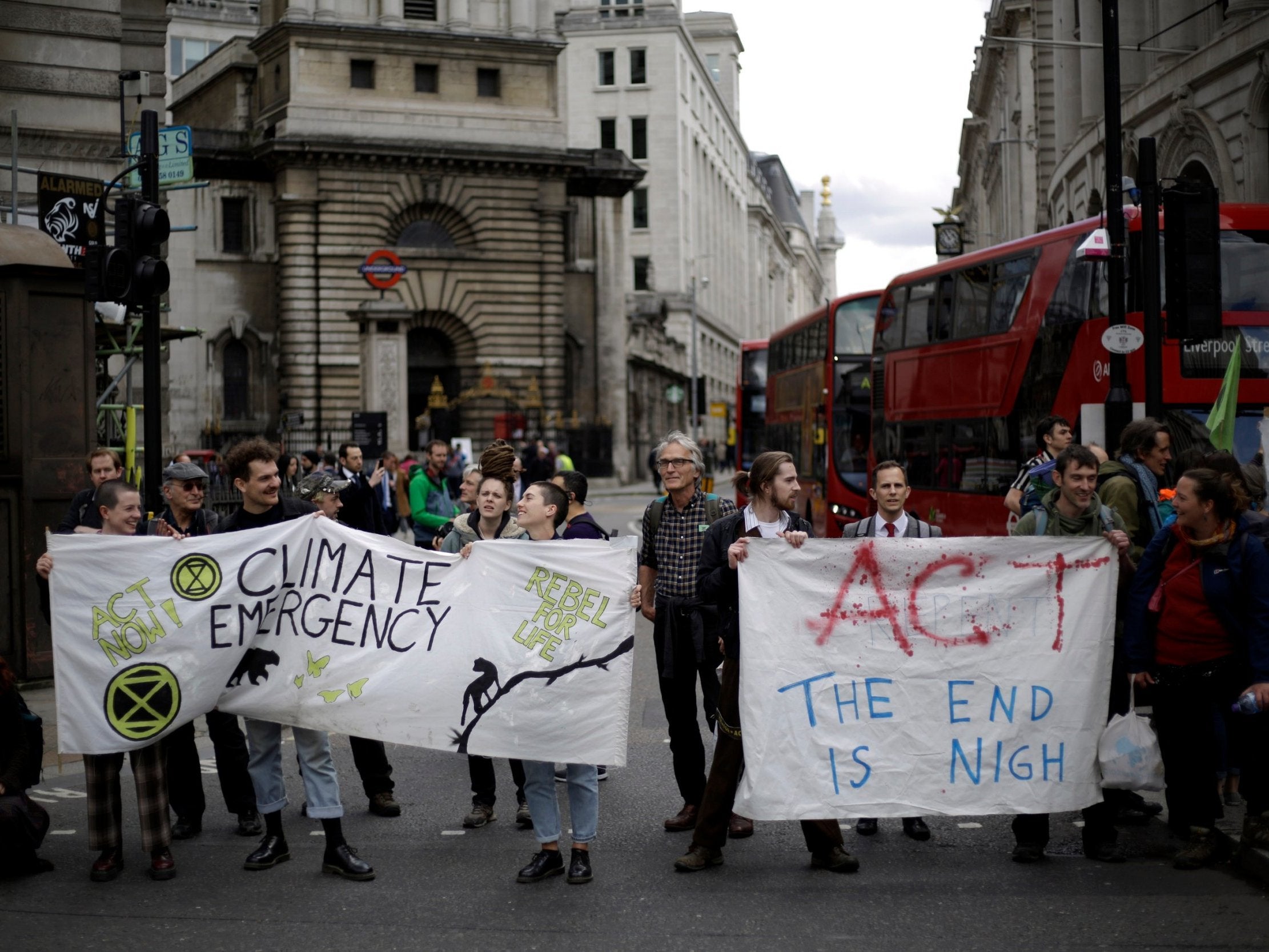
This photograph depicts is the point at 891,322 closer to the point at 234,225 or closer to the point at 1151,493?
the point at 1151,493

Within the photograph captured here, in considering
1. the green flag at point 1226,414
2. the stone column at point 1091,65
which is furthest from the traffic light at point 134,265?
the stone column at point 1091,65

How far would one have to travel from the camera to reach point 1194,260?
1146cm

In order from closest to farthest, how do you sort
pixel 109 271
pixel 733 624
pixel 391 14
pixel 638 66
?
pixel 733 624 → pixel 109 271 → pixel 391 14 → pixel 638 66

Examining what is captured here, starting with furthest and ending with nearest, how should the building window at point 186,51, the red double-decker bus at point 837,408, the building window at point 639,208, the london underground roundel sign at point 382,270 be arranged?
the building window at point 639,208 < the building window at point 186,51 < the london underground roundel sign at point 382,270 < the red double-decker bus at point 837,408

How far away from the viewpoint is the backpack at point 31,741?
6926mm

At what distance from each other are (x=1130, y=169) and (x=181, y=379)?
33.0 meters

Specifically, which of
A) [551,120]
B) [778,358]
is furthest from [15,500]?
[551,120]

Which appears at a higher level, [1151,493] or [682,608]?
[1151,493]

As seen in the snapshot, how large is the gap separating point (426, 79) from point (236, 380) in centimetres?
1216

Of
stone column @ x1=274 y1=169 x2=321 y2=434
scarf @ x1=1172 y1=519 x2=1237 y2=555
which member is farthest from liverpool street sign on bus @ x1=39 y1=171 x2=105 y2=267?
stone column @ x1=274 y1=169 x2=321 y2=434

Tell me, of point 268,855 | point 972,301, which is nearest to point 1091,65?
point 972,301

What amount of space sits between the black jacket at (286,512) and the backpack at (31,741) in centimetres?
116

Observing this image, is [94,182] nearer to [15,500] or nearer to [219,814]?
[15,500]

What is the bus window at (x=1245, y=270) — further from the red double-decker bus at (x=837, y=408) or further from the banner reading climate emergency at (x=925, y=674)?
the red double-decker bus at (x=837, y=408)
